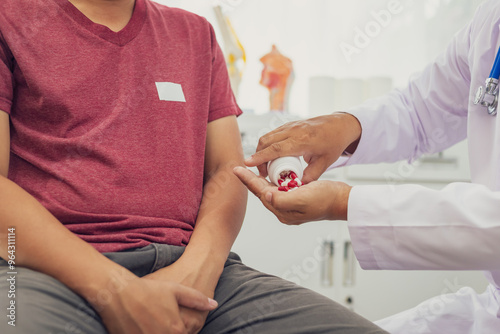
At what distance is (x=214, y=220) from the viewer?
96 cm

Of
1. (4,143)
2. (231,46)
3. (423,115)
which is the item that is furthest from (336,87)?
(4,143)

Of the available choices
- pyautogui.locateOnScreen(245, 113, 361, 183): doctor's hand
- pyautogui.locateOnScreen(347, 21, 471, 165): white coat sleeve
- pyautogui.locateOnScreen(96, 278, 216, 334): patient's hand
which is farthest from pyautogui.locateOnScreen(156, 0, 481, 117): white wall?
pyautogui.locateOnScreen(96, 278, 216, 334): patient's hand

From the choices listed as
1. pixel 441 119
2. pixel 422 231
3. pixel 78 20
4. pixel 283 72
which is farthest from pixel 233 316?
pixel 283 72

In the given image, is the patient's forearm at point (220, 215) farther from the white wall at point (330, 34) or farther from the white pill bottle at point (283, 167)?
the white wall at point (330, 34)

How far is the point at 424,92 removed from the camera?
125cm

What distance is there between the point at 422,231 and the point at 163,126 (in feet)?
1.66

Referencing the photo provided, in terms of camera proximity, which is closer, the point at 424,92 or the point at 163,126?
the point at 163,126

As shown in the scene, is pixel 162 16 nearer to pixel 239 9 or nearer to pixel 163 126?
pixel 163 126

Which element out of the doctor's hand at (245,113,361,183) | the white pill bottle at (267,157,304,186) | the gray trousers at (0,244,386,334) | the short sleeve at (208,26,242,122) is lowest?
the gray trousers at (0,244,386,334)

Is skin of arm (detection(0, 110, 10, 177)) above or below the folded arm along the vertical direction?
above

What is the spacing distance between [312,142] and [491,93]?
1.16 feet

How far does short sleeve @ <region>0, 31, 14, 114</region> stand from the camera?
2.88 ft

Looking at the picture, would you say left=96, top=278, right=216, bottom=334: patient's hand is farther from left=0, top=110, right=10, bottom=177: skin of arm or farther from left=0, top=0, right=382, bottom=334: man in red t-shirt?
left=0, top=110, right=10, bottom=177: skin of arm

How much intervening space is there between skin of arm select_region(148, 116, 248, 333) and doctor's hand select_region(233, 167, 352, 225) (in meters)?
0.11
